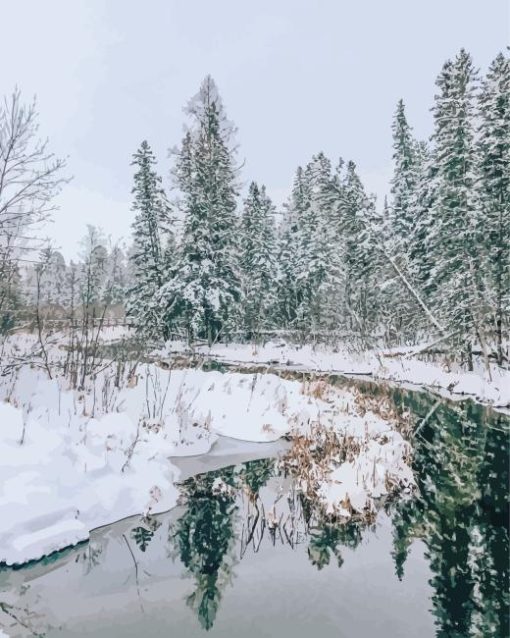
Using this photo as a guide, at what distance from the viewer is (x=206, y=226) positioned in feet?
89.9

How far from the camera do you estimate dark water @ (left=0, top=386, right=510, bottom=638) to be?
458 cm

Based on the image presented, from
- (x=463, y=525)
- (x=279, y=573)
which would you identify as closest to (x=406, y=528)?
(x=463, y=525)

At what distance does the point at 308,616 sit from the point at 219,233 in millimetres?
24517

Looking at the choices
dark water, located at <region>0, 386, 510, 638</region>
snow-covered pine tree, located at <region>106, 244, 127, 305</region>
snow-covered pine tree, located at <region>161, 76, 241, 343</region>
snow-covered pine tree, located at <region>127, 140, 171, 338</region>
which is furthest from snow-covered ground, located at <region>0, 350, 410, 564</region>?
snow-covered pine tree, located at <region>127, 140, 171, 338</region>

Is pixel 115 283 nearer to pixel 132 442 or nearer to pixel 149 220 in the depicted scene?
pixel 149 220

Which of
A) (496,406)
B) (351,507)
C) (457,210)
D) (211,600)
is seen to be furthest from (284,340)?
(211,600)

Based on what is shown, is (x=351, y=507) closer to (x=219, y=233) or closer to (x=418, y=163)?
(x=219, y=233)

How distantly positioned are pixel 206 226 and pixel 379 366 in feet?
39.6

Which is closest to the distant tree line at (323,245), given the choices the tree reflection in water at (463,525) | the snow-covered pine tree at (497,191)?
the snow-covered pine tree at (497,191)

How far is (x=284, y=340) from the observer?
108ft

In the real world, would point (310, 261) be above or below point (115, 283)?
above

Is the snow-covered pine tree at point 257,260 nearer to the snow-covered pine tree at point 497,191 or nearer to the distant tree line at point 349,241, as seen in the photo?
the distant tree line at point 349,241

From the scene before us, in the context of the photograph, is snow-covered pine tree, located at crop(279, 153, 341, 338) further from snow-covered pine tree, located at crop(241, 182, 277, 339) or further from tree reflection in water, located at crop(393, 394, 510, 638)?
tree reflection in water, located at crop(393, 394, 510, 638)

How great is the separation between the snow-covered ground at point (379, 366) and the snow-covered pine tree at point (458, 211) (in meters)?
1.78
